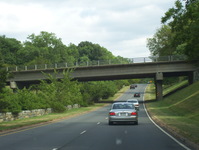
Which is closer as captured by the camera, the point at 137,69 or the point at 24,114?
the point at 24,114

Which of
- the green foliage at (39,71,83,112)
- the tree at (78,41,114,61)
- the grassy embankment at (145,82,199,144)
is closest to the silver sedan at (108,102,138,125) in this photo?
the grassy embankment at (145,82,199,144)

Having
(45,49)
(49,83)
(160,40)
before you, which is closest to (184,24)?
(49,83)

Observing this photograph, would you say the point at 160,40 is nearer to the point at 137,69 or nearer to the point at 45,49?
the point at 137,69

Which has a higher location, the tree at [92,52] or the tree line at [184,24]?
the tree at [92,52]

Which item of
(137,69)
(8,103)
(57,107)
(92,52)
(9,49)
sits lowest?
(57,107)

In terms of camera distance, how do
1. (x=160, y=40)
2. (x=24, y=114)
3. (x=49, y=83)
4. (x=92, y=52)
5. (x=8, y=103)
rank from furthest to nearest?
(x=92, y=52) < (x=160, y=40) < (x=49, y=83) < (x=24, y=114) < (x=8, y=103)

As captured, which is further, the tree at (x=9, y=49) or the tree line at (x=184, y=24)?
the tree at (x=9, y=49)

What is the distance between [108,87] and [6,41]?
168 ft

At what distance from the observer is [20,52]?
12288cm

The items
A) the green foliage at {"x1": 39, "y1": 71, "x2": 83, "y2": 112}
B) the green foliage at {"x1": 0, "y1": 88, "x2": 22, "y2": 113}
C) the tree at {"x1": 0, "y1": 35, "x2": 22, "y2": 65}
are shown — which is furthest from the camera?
the tree at {"x1": 0, "y1": 35, "x2": 22, "y2": 65}

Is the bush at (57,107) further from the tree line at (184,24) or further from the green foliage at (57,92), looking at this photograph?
the tree line at (184,24)

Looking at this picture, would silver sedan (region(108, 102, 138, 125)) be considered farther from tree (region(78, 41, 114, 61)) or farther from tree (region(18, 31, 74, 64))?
tree (region(78, 41, 114, 61))

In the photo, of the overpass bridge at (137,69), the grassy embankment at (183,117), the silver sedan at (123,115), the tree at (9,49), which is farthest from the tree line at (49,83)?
the grassy embankment at (183,117)

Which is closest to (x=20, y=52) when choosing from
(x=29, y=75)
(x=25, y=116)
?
(x=29, y=75)
